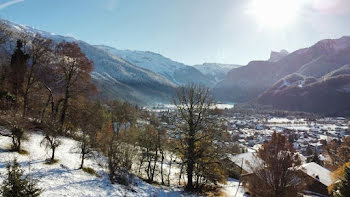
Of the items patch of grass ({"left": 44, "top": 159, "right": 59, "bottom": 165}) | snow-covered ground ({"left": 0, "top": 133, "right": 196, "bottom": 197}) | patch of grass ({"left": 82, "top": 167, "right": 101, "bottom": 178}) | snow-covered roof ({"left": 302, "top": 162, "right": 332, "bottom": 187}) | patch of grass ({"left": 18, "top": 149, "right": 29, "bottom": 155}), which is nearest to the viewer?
snow-covered ground ({"left": 0, "top": 133, "right": 196, "bottom": 197})

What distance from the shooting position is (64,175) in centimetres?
1812

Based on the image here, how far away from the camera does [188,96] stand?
2791 centimetres

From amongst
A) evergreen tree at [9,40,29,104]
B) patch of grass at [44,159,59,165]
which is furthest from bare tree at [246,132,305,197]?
evergreen tree at [9,40,29,104]

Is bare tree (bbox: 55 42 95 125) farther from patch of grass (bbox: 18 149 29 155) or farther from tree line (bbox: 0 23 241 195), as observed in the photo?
patch of grass (bbox: 18 149 29 155)

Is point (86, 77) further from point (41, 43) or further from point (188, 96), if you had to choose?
point (188, 96)

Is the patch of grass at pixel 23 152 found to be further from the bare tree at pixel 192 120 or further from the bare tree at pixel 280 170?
the bare tree at pixel 280 170

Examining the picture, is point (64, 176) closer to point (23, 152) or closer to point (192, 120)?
point (23, 152)

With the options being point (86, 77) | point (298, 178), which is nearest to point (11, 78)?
point (86, 77)

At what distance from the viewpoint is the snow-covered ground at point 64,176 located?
15.5 m

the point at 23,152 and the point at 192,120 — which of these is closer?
the point at 23,152

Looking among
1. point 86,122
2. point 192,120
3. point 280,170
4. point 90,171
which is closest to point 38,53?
point 86,122

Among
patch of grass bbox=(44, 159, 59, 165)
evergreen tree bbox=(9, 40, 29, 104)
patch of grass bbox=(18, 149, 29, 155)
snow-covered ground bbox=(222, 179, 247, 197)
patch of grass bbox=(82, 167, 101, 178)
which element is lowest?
snow-covered ground bbox=(222, 179, 247, 197)

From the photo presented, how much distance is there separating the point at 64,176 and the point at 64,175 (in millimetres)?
228

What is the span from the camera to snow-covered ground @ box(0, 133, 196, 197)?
1546 cm
